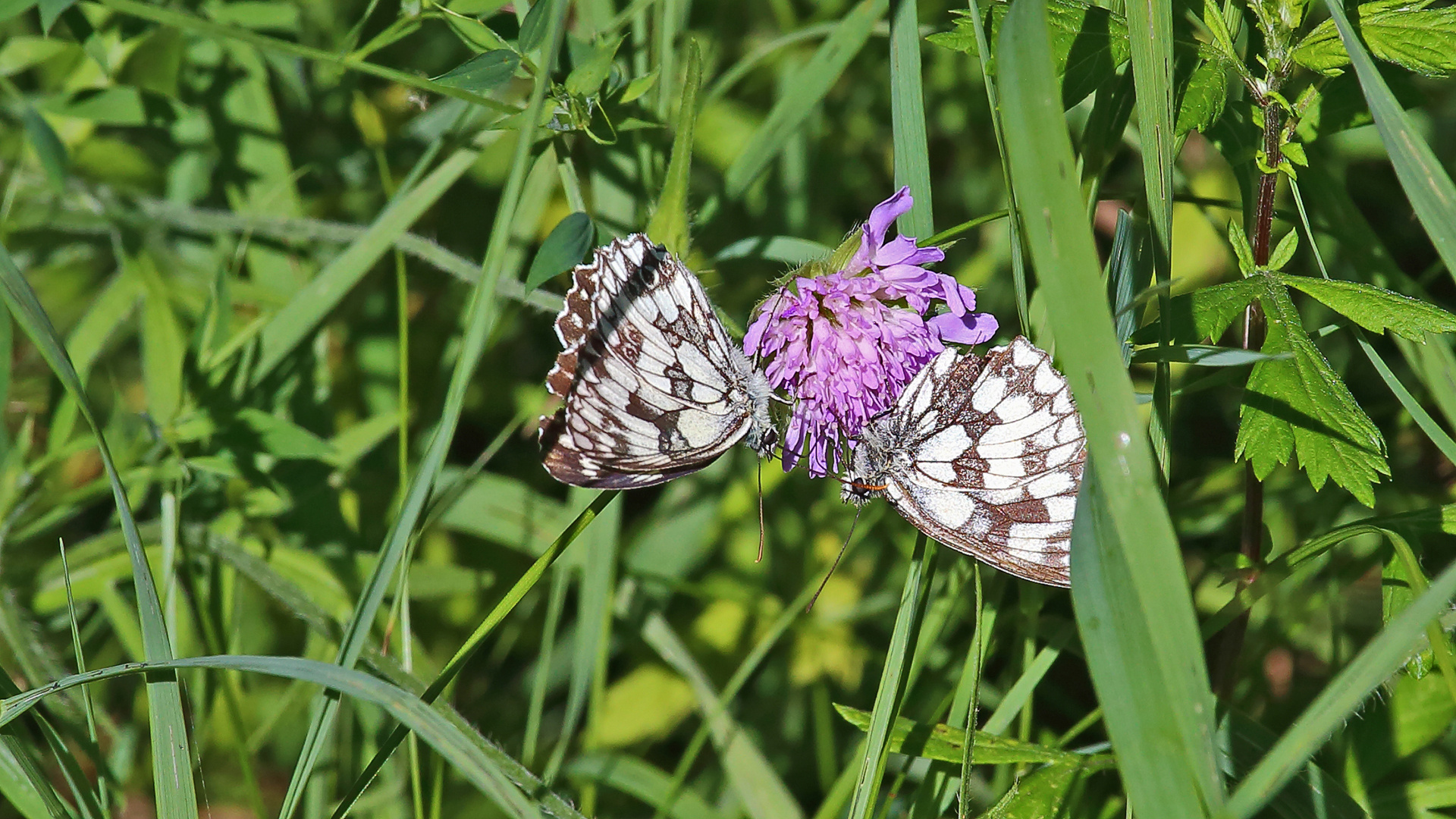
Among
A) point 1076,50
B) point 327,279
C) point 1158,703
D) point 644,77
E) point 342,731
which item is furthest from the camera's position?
point 342,731

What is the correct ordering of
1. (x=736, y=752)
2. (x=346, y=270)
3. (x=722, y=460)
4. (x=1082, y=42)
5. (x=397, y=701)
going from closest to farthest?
(x=397, y=701)
(x=1082, y=42)
(x=346, y=270)
(x=736, y=752)
(x=722, y=460)

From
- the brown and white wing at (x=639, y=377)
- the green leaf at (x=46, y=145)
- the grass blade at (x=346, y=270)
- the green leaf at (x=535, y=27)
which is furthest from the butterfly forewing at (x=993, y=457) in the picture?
the green leaf at (x=46, y=145)

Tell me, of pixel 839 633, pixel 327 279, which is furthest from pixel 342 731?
pixel 839 633

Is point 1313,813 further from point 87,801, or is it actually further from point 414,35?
point 414,35

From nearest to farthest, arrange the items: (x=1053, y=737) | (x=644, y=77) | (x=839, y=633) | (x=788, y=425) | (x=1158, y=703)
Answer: (x=1158, y=703), (x=644, y=77), (x=788, y=425), (x=1053, y=737), (x=839, y=633)

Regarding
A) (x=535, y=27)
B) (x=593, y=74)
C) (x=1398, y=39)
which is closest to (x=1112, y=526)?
(x=1398, y=39)

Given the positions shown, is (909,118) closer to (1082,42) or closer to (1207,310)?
(1082,42)
